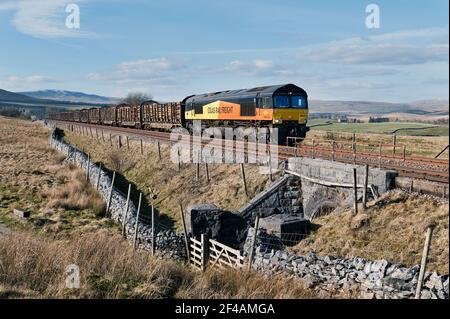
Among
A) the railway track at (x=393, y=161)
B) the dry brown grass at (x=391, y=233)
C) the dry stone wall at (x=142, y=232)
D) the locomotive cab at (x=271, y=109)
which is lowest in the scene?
the dry stone wall at (x=142, y=232)

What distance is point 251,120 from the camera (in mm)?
26844

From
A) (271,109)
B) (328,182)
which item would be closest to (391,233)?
(328,182)

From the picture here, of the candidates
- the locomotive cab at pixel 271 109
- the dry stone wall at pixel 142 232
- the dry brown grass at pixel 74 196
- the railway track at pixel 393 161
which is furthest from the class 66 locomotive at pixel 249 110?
the dry brown grass at pixel 74 196

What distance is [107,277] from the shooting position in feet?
26.5

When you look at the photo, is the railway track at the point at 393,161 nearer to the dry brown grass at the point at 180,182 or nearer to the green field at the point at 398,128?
the dry brown grass at the point at 180,182

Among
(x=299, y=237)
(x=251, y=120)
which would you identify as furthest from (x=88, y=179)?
(x=299, y=237)

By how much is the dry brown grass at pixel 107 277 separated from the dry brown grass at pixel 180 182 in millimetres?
8498

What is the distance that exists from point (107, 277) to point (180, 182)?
620 inches

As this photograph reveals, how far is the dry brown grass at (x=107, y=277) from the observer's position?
743 centimetres

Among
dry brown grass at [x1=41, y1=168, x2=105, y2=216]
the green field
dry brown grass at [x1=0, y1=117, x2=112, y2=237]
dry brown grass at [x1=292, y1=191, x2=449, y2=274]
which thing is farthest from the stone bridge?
the green field

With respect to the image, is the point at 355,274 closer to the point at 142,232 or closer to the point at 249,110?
the point at 142,232
